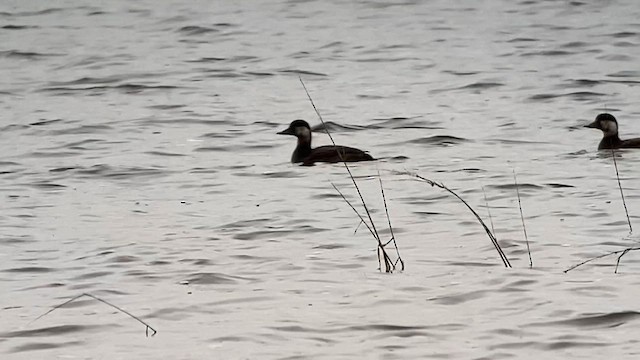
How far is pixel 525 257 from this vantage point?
9.59m

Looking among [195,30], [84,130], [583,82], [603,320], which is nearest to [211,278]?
[603,320]

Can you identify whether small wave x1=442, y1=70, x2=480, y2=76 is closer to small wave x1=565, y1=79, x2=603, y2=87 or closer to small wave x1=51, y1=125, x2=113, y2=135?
small wave x1=565, y1=79, x2=603, y2=87

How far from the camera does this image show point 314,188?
13289 millimetres

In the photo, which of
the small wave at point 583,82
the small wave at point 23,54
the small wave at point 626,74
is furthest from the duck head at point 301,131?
the small wave at point 23,54

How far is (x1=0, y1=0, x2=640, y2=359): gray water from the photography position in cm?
785

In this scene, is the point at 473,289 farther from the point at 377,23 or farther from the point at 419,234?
the point at 377,23

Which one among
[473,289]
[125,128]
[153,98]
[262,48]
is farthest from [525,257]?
[262,48]

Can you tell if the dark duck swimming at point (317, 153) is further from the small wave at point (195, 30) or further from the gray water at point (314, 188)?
the small wave at point (195, 30)

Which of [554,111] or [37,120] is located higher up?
[37,120]

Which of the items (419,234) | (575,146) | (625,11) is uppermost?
(419,234)

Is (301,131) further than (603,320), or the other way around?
(301,131)

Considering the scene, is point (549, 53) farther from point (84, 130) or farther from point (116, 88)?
point (84, 130)

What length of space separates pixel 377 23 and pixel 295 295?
1969 centimetres

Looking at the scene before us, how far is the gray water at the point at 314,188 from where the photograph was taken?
7.85 m
